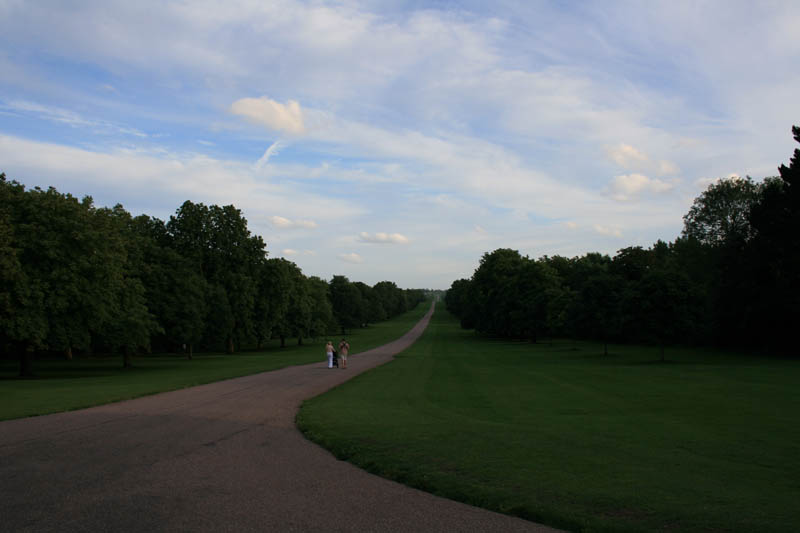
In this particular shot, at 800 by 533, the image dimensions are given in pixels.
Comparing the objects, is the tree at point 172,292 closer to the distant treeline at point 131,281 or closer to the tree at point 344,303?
the distant treeline at point 131,281

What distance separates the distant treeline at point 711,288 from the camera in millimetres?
46688

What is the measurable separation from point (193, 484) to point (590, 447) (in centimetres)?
842

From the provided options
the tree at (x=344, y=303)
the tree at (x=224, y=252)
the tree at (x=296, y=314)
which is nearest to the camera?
the tree at (x=224, y=252)

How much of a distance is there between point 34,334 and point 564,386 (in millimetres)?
30909

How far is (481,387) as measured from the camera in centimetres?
2702

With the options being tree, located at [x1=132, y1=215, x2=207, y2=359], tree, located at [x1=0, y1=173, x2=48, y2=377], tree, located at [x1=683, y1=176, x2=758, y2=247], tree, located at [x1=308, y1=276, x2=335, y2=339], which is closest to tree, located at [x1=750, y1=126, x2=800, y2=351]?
tree, located at [x1=683, y1=176, x2=758, y2=247]

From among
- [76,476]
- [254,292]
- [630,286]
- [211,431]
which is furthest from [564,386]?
[254,292]

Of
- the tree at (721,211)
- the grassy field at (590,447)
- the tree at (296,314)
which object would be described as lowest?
the grassy field at (590,447)

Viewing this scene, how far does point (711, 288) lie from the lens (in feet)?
209

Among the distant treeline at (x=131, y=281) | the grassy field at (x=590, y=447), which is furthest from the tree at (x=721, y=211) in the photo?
the distant treeline at (x=131, y=281)

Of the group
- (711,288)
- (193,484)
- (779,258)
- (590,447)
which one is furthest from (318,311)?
(193,484)

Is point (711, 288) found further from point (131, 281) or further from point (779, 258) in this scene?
point (131, 281)

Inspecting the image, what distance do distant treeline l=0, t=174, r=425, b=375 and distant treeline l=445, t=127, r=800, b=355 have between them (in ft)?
108

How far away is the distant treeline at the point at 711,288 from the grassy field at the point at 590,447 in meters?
19.8
